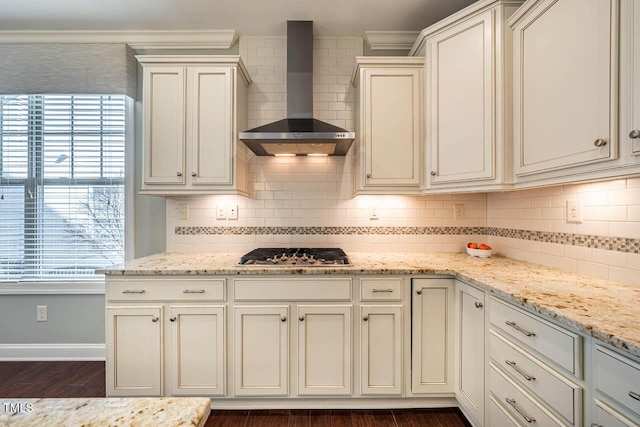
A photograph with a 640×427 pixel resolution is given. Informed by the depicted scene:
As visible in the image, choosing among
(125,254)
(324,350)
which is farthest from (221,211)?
(324,350)

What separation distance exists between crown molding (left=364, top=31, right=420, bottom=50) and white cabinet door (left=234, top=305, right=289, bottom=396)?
226 cm

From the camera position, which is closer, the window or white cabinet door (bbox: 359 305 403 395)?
white cabinet door (bbox: 359 305 403 395)

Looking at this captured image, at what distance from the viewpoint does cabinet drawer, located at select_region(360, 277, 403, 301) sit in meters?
1.85

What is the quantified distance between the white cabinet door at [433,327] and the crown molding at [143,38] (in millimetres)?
2485

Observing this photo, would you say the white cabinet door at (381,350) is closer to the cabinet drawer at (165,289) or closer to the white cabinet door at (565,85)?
the cabinet drawer at (165,289)

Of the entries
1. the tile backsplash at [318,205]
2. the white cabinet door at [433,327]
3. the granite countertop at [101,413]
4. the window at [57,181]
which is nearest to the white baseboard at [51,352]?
the window at [57,181]

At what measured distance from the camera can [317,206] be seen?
2.52 meters

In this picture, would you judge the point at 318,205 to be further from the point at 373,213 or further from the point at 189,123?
the point at 189,123

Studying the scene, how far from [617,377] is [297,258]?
5.09 ft

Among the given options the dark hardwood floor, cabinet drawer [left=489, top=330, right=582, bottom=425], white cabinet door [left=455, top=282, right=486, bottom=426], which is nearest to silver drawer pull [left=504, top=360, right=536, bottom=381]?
cabinet drawer [left=489, top=330, right=582, bottom=425]

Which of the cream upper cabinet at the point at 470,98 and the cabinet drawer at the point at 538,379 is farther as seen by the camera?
the cream upper cabinet at the point at 470,98

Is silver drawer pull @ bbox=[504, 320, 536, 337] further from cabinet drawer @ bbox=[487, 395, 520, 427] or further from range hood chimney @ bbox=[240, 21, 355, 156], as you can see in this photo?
range hood chimney @ bbox=[240, 21, 355, 156]

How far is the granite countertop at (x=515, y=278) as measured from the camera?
98cm

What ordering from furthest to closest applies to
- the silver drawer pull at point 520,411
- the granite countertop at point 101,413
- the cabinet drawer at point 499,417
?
1. the cabinet drawer at point 499,417
2. the silver drawer pull at point 520,411
3. the granite countertop at point 101,413
